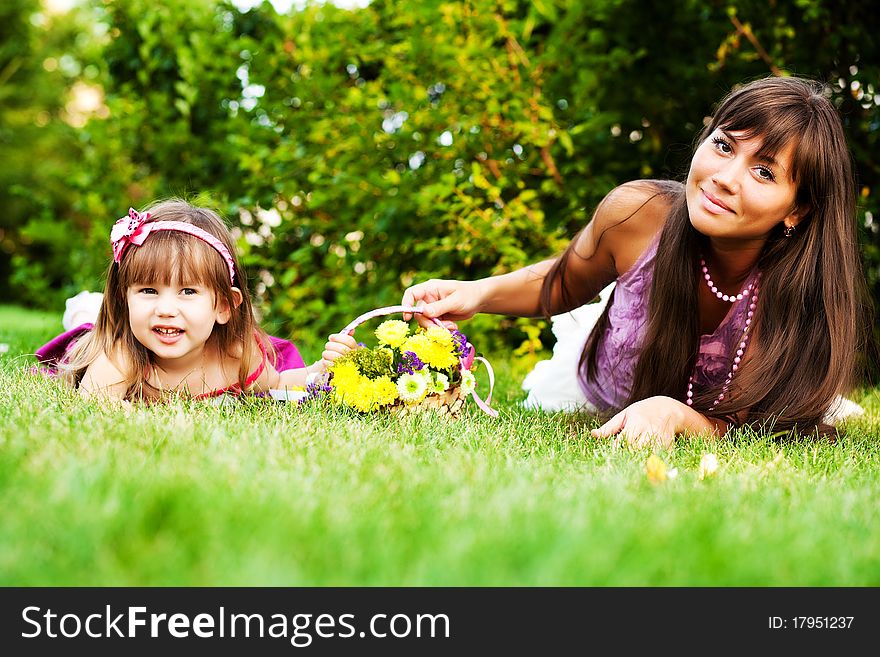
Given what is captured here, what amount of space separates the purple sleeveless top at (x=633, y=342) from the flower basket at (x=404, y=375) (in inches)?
25.0

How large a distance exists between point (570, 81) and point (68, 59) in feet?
50.3

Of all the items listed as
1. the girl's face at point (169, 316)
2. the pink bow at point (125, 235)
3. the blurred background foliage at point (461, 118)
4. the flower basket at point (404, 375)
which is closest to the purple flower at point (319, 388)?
the flower basket at point (404, 375)

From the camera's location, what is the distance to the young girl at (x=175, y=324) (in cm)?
261

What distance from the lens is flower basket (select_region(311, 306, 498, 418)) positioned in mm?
2367

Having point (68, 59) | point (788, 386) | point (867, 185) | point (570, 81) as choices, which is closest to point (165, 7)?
point (570, 81)

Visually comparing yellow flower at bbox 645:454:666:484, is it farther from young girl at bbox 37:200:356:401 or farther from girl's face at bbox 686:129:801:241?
young girl at bbox 37:200:356:401

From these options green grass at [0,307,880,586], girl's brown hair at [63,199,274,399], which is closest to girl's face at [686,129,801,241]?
green grass at [0,307,880,586]

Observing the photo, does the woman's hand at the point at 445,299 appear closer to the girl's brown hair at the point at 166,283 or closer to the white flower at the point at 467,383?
the white flower at the point at 467,383

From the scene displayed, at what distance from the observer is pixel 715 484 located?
5.83 ft

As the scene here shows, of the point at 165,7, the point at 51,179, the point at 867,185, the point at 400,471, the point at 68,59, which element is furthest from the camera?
the point at 68,59

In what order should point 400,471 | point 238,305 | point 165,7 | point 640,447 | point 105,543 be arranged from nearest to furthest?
point 105,543, point 400,471, point 640,447, point 238,305, point 165,7

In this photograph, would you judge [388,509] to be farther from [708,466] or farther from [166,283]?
[166,283]

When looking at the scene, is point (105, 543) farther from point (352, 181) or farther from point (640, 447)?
point (352, 181)

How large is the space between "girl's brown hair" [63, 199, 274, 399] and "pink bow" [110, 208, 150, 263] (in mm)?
19
